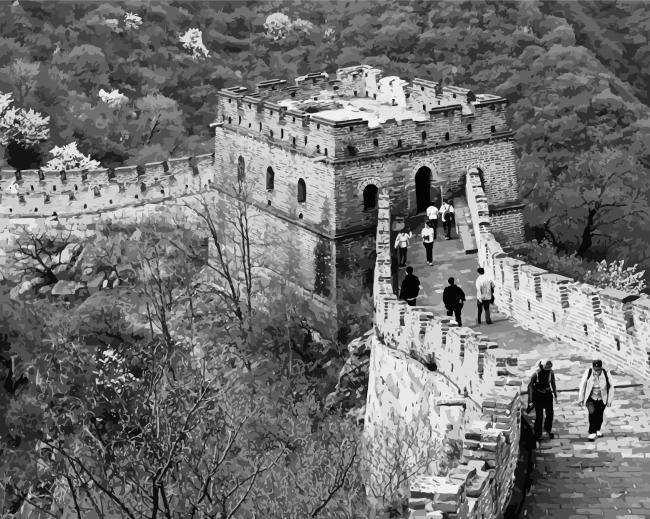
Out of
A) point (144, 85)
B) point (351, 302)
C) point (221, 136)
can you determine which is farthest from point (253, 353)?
point (144, 85)

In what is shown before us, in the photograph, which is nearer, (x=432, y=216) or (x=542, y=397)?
(x=542, y=397)

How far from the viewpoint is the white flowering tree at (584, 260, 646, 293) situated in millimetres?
38034

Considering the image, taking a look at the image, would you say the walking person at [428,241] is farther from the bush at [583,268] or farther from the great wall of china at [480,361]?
the bush at [583,268]

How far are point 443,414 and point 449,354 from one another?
990mm

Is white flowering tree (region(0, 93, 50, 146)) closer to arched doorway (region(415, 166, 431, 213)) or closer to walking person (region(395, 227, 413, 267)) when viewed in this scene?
arched doorway (region(415, 166, 431, 213))

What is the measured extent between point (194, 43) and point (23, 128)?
18.6 m

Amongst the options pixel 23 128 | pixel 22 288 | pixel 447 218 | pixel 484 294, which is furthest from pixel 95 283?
pixel 484 294

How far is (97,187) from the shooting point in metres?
48.5

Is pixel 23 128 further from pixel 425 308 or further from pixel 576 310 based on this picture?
pixel 576 310

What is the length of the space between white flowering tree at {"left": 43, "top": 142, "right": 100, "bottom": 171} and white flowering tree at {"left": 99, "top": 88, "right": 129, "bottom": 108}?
6.93m

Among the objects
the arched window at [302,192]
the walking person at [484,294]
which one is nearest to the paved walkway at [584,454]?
the walking person at [484,294]

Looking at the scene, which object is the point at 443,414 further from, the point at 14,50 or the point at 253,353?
the point at 14,50

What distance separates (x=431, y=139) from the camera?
118ft

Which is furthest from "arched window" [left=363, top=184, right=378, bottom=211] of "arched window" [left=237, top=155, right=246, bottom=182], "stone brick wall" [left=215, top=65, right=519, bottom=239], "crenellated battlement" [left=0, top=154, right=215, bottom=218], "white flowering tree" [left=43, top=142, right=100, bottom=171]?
"white flowering tree" [left=43, top=142, right=100, bottom=171]
